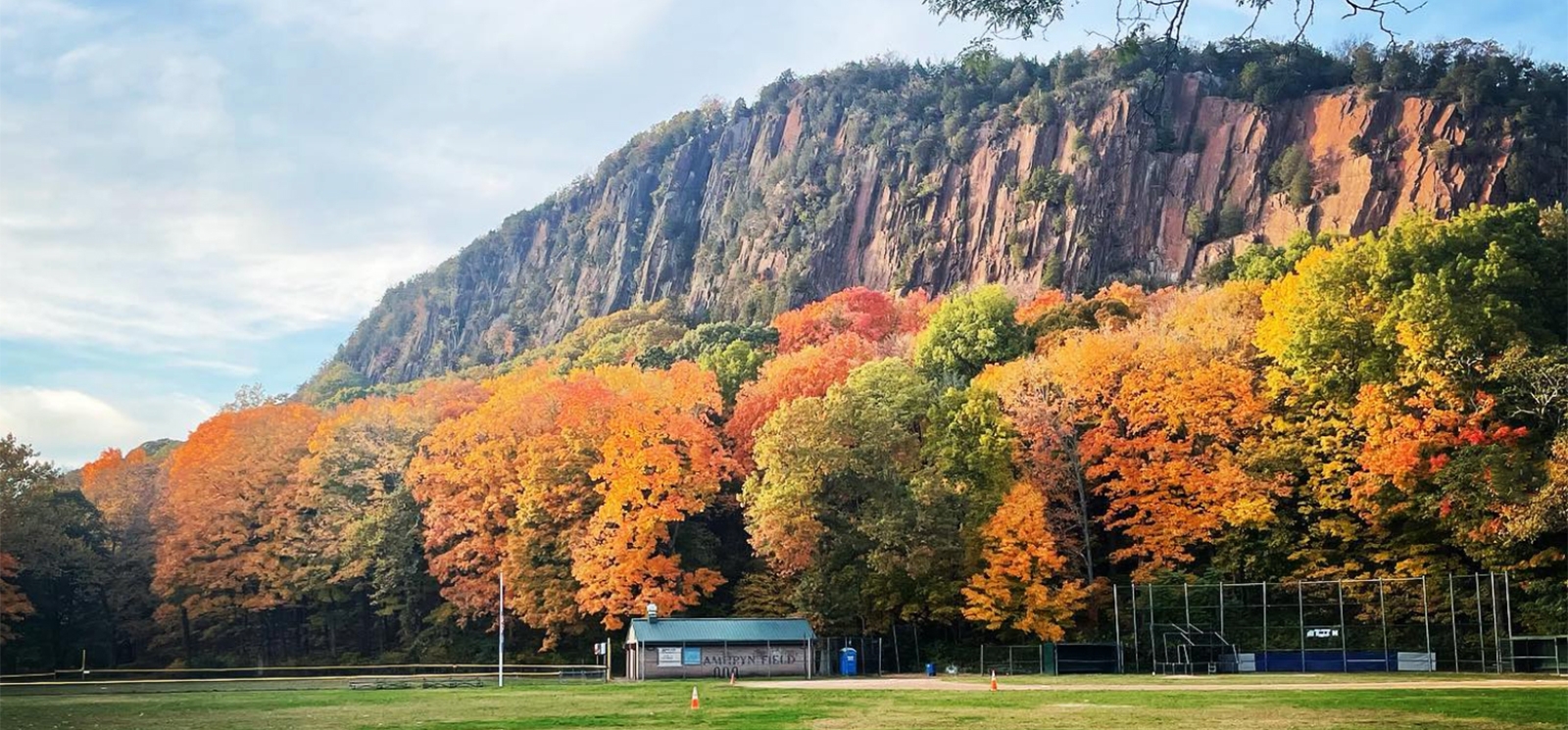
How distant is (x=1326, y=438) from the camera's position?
5294 cm

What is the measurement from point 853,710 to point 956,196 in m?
118

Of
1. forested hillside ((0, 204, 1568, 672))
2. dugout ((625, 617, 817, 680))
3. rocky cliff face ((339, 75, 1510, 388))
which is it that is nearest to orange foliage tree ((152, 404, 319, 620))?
forested hillside ((0, 204, 1568, 672))

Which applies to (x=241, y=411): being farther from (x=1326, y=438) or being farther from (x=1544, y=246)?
(x=1544, y=246)

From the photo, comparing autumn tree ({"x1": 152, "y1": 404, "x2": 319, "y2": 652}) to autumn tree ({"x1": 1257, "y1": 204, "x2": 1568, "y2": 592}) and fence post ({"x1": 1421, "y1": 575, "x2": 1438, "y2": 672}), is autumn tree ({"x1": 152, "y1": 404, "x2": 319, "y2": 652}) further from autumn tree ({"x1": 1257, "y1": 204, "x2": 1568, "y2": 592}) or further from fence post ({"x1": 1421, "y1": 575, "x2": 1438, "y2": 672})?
fence post ({"x1": 1421, "y1": 575, "x2": 1438, "y2": 672})

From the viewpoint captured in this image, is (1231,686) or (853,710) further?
(1231,686)

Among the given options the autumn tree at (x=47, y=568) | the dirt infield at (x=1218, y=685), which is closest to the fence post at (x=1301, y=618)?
the dirt infield at (x=1218, y=685)

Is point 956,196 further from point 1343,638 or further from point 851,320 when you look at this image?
point 1343,638

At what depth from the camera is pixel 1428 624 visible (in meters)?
50.5

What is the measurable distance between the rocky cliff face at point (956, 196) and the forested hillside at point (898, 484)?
34436 millimetres

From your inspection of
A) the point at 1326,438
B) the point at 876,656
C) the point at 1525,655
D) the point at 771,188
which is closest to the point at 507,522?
the point at 876,656

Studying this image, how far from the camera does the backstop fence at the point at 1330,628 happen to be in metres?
49.5

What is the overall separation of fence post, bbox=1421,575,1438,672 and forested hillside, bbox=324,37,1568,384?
42052 mm

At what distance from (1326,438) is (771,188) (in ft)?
390

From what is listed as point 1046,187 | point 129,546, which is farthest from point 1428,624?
point 1046,187
